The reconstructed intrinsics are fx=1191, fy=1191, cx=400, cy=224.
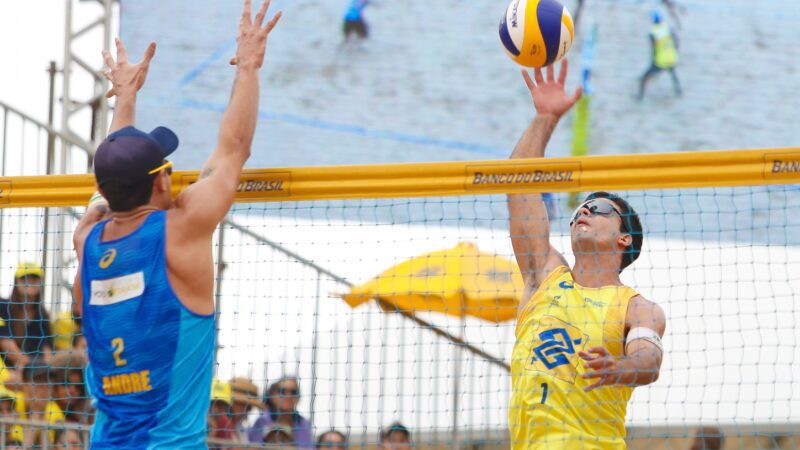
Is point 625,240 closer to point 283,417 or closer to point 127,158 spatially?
point 127,158

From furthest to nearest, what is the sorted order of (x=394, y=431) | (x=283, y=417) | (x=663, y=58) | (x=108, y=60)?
(x=663, y=58)
(x=283, y=417)
(x=394, y=431)
(x=108, y=60)

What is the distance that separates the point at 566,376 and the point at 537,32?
167 cm

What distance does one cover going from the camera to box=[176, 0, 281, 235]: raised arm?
4184 millimetres

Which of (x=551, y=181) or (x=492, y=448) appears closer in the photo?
(x=551, y=181)

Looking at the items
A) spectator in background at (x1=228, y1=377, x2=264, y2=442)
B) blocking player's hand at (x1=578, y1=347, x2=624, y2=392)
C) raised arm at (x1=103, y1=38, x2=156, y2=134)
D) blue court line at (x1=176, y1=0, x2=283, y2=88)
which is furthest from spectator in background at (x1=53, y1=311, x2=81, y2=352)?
blue court line at (x1=176, y1=0, x2=283, y2=88)

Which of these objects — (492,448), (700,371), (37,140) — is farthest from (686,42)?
(37,140)

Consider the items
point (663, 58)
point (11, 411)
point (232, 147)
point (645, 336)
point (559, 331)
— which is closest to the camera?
point (232, 147)

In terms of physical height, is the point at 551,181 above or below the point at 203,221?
above

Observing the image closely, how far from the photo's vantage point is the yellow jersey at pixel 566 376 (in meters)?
4.93

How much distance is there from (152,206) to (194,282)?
0.36 meters

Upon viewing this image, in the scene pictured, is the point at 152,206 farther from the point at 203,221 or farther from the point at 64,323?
the point at 64,323

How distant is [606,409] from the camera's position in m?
4.98

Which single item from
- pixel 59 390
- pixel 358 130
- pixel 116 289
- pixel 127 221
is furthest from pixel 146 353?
pixel 358 130

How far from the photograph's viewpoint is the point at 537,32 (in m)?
5.61
